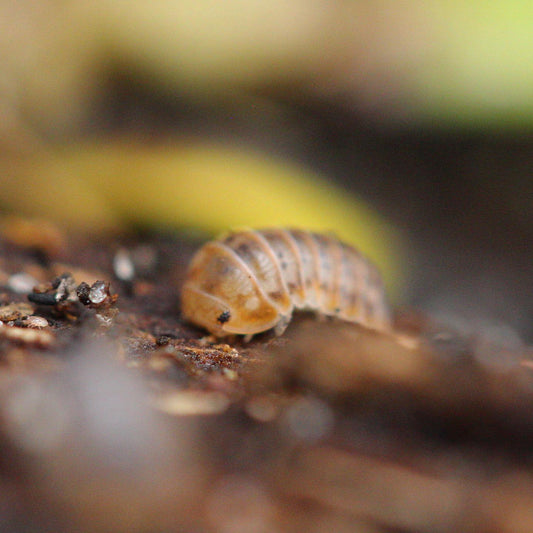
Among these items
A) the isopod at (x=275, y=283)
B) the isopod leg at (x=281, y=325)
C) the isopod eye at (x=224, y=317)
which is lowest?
the isopod eye at (x=224, y=317)

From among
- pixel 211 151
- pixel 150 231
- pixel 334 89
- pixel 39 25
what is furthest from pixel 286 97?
pixel 39 25

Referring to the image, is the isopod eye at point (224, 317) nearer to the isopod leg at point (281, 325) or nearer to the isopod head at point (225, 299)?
the isopod head at point (225, 299)

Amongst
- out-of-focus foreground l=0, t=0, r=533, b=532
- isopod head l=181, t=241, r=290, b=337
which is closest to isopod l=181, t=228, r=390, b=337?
isopod head l=181, t=241, r=290, b=337

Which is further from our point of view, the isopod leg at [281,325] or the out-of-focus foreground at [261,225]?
the isopod leg at [281,325]

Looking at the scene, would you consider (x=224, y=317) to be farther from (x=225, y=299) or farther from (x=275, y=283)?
(x=275, y=283)

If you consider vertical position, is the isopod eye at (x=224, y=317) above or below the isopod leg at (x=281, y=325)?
below

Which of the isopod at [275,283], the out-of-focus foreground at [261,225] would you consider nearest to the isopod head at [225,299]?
the isopod at [275,283]

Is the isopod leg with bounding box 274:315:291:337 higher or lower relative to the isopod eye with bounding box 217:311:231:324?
higher

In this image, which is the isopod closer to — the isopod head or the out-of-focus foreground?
the isopod head
